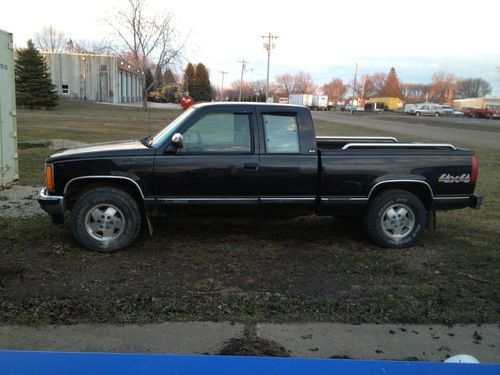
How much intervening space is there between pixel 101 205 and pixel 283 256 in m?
2.11

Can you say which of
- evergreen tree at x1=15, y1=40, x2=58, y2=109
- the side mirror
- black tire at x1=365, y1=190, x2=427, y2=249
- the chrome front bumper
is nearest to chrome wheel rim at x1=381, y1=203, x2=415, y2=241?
black tire at x1=365, y1=190, x2=427, y2=249

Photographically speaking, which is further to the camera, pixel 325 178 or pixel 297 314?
pixel 325 178

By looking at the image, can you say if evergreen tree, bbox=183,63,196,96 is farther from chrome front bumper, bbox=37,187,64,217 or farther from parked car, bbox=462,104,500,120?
chrome front bumper, bbox=37,187,64,217

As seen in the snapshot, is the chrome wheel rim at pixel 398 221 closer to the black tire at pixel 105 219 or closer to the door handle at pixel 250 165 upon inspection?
the door handle at pixel 250 165

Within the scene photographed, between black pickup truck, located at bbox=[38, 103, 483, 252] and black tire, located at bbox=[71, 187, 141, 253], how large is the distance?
1cm

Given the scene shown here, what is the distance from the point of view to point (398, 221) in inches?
237

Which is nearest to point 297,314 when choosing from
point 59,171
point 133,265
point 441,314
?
point 441,314

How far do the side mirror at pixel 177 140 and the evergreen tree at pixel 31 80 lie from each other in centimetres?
4483

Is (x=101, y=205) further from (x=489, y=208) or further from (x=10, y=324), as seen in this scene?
(x=489, y=208)

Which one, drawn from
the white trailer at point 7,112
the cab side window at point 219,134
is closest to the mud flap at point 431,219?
the cab side window at point 219,134

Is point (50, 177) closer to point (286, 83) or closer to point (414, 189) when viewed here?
point (414, 189)

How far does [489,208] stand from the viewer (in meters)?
8.53

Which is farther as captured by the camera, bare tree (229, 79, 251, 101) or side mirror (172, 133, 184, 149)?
bare tree (229, 79, 251, 101)

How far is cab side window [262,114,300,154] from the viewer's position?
18.8ft
